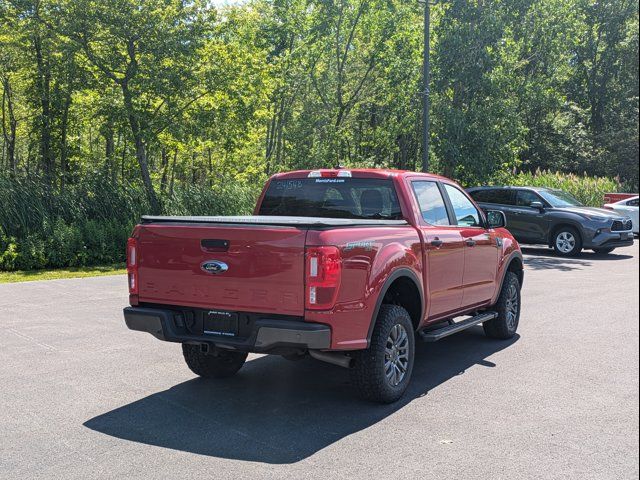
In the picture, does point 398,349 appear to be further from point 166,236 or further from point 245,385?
point 166,236

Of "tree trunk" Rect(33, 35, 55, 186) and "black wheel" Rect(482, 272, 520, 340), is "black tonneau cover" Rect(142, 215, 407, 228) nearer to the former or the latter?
"black wheel" Rect(482, 272, 520, 340)

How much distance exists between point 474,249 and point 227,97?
14.0 metres

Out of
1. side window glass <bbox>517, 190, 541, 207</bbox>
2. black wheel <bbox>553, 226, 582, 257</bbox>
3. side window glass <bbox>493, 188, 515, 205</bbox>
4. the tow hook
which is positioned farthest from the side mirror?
side window glass <bbox>493, 188, 515, 205</bbox>

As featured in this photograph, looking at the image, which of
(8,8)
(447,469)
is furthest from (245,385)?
(8,8)

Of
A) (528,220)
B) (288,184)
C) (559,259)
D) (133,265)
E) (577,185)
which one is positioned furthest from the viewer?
(577,185)

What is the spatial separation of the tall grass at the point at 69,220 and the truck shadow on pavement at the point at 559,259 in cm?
887

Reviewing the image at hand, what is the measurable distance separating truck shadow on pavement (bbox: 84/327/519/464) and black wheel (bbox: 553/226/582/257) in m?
12.0

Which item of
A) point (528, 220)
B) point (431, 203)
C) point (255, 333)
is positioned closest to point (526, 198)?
point (528, 220)

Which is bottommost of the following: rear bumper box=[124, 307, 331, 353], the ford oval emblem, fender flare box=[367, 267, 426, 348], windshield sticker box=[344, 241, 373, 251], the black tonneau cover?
rear bumper box=[124, 307, 331, 353]

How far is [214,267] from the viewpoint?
16.9 ft

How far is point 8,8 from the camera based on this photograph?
58.6ft

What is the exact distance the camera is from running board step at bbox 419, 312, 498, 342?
6055 millimetres

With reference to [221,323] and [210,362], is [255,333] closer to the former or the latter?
[221,323]

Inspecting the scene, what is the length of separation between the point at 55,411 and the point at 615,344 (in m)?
5.72
